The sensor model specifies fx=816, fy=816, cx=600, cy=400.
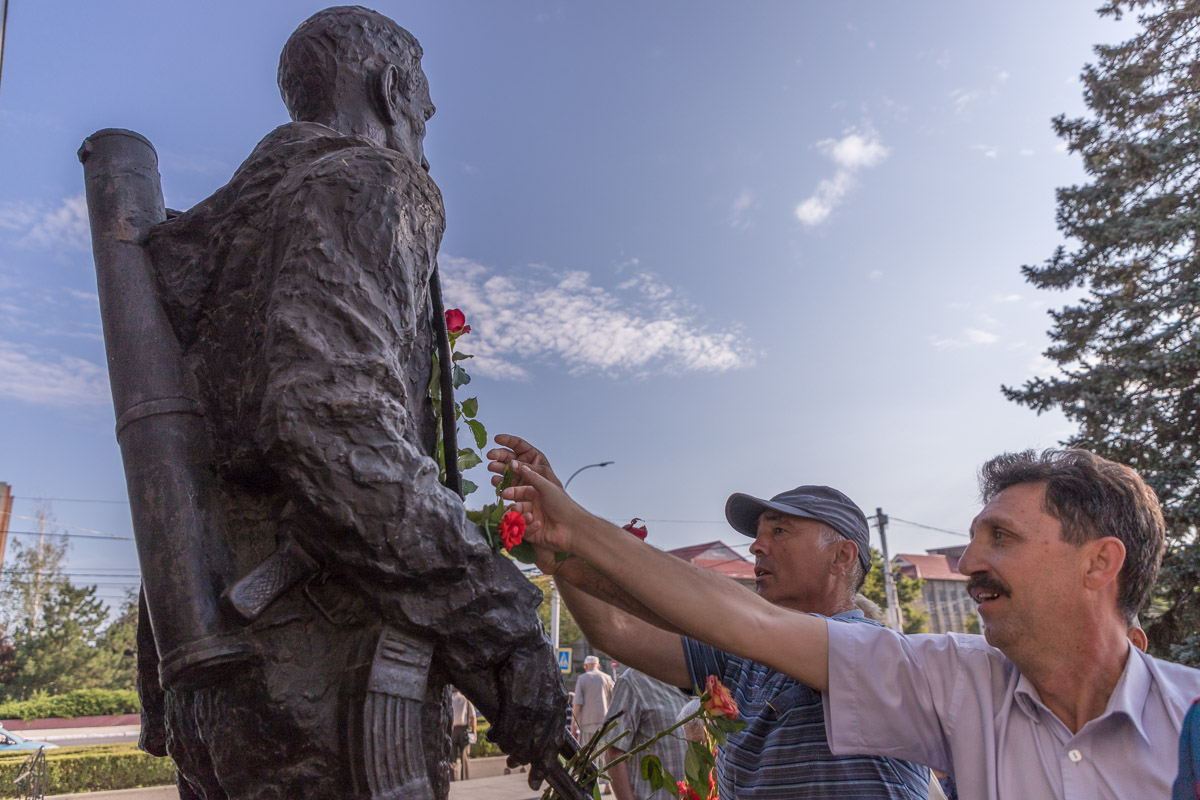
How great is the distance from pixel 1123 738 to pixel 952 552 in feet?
219

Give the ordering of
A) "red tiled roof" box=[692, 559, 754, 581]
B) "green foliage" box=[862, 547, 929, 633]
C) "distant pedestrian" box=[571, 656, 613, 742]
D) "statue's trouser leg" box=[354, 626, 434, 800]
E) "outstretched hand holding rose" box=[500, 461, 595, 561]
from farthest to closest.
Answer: "red tiled roof" box=[692, 559, 754, 581], "green foliage" box=[862, 547, 929, 633], "distant pedestrian" box=[571, 656, 613, 742], "outstretched hand holding rose" box=[500, 461, 595, 561], "statue's trouser leg" box=[354, 626, 434, 800]

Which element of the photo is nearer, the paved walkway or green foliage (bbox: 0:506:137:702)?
the paved walkway

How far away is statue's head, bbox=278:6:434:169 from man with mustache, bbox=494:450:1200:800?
1.01m

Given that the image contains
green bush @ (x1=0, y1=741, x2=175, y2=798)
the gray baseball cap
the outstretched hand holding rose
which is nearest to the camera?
the outstretched hand holding rose

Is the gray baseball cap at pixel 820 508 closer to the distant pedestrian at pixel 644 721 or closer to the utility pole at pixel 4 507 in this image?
the distant pedestrian at pixel 644 721

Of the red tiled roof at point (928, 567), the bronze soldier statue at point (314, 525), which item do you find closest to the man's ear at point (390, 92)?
the bronze soldier statue at point (314, 525)

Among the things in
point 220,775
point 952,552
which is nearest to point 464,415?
point 220,775

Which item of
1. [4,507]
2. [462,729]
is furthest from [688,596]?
[4,507]

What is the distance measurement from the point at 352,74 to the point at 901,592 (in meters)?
34.8

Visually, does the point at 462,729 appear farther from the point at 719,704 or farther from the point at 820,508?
the point at 719,704

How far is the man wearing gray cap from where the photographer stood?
2260 millimetres

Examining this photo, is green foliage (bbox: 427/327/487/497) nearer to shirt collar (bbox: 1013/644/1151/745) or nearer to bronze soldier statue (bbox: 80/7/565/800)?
bronze soldier statue (bbox: 80/7/565/800)

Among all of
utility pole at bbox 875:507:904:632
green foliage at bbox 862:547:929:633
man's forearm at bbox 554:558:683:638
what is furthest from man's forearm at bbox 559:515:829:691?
utility pole at bbox 875:507:904:632

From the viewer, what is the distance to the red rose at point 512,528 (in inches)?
69.3
